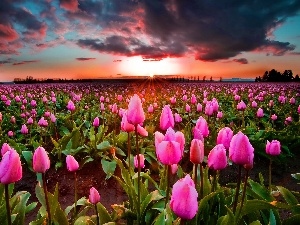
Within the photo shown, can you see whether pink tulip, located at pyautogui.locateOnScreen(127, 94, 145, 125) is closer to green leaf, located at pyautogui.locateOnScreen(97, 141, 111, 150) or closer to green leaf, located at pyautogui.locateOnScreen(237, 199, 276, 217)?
A: green leaf, located at pyautogui.locateOnScreen(237, 199, 276, 217)

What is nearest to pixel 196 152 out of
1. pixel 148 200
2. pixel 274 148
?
pixel 148 200

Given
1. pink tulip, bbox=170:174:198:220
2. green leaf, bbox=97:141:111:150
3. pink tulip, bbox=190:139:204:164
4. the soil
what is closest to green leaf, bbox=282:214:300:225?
pink tulip, bbox=190:139:204:164

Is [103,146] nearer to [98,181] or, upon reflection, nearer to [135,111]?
[98,181]

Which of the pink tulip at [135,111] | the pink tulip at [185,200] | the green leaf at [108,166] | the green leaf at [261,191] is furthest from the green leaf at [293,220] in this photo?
the green leaf at [108,166]

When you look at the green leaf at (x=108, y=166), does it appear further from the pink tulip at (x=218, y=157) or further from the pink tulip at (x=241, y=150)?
the pink tulip at (x=241, y=150)

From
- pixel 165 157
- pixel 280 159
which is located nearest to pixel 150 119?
pixel 280 159

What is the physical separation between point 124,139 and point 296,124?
12.7ft

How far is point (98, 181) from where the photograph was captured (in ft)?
15.6

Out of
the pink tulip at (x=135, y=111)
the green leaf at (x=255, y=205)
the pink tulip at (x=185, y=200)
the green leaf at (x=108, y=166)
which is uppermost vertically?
the pink tulip at (x=135, y=111)

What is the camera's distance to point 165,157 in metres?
1.93

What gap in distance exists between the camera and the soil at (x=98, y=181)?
171 inches

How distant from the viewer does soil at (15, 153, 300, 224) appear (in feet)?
14.3

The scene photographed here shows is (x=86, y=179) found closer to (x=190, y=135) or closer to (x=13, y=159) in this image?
(x=190, y=135)

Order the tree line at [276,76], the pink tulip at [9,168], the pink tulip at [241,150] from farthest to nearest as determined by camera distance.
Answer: the tree line at [276,76] → the pink tulip at [241,150] → the pink tulip at [9,168]
